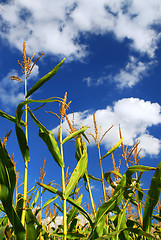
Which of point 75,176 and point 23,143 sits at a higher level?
point 23,143

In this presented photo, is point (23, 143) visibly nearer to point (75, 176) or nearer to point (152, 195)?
point (75, 176)

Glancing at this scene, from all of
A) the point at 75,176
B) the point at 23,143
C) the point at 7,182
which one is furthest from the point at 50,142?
the point at 7,182

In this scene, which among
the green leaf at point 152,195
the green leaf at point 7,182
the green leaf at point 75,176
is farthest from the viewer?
the green leaf at point 75,176

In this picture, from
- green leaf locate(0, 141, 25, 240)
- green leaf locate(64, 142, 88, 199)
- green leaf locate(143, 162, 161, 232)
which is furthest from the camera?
green leaf locate(64, 142, 88, 199)

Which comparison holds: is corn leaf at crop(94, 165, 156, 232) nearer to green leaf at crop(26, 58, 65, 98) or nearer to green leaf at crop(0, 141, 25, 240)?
green leaf at crop(0, 141, 25, 240)

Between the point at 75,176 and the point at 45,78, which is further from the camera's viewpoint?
the point at 75,176

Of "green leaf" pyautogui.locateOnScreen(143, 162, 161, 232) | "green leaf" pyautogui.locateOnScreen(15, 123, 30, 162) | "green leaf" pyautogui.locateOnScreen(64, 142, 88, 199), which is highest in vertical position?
"green leaf" pyautogui.locateOnScreen(15, 123, 30, 162)

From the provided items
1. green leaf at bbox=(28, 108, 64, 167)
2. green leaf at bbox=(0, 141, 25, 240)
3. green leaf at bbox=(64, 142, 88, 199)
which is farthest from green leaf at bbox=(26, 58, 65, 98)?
green leaf at bbox=(64, 142, 88, 199)

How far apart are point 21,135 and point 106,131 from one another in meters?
1.14

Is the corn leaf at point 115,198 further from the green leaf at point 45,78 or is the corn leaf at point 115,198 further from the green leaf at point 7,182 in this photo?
the green leaf at point 45,78

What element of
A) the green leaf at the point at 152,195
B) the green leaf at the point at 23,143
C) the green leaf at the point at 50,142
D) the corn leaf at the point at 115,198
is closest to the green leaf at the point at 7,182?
the green leaf at the point at 23,143

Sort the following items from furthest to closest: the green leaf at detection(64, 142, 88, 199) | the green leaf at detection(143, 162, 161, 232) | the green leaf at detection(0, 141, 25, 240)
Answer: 1. the green leaf at detection(64, 142, 88, 199)
2. the green leaf at detection(143, 162, 161, 232)
3. the green leaf at detection(0, 141, 25, 240)

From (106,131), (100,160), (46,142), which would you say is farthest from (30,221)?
(106,131)

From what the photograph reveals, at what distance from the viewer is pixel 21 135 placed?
1.40m
